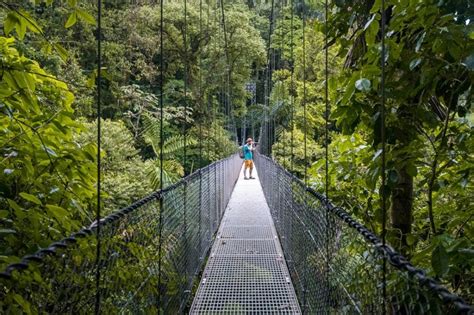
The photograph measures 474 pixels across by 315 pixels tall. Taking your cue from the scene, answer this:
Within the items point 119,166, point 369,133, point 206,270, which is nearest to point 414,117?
point 369,133

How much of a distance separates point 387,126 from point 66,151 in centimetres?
89

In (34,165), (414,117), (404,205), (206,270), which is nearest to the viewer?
(34,165)

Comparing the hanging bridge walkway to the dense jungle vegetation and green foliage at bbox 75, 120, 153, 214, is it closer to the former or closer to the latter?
the dense jungle vegetation

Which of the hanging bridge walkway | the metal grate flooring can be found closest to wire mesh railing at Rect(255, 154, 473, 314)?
the hanging bridge walkway

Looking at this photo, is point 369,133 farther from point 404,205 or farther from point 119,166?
point 119,166

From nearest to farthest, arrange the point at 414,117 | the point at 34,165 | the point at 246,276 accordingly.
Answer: the point at 34,165
the point at 414,117
the point at 246,276

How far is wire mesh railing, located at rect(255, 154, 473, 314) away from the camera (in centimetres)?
71

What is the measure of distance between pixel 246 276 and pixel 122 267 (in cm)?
132

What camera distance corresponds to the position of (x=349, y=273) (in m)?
1.13

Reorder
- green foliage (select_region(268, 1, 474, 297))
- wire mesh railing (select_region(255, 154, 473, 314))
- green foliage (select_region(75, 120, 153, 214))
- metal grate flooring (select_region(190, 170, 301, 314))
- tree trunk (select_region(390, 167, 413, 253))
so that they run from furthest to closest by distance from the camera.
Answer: green foliage (select_region(75, 120, 153, 214)) → metal grate flooring (select_region(190, 170, 301, 314)) → tree trunk (select_region(390, 167, 413, 253)) → green foliage (select_region(268, 1, 474, 297)) → wire mesh railing (select_region(255, 154, 473, 314))

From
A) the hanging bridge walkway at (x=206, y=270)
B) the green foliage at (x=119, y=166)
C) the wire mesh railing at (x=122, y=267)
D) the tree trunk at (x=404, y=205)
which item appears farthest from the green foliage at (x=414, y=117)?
the green foliage at (x=119, y=166)

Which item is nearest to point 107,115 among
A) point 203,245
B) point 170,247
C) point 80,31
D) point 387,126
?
point 80,31

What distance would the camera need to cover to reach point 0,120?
1121 millimetres

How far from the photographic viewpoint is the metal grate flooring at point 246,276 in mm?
1998
